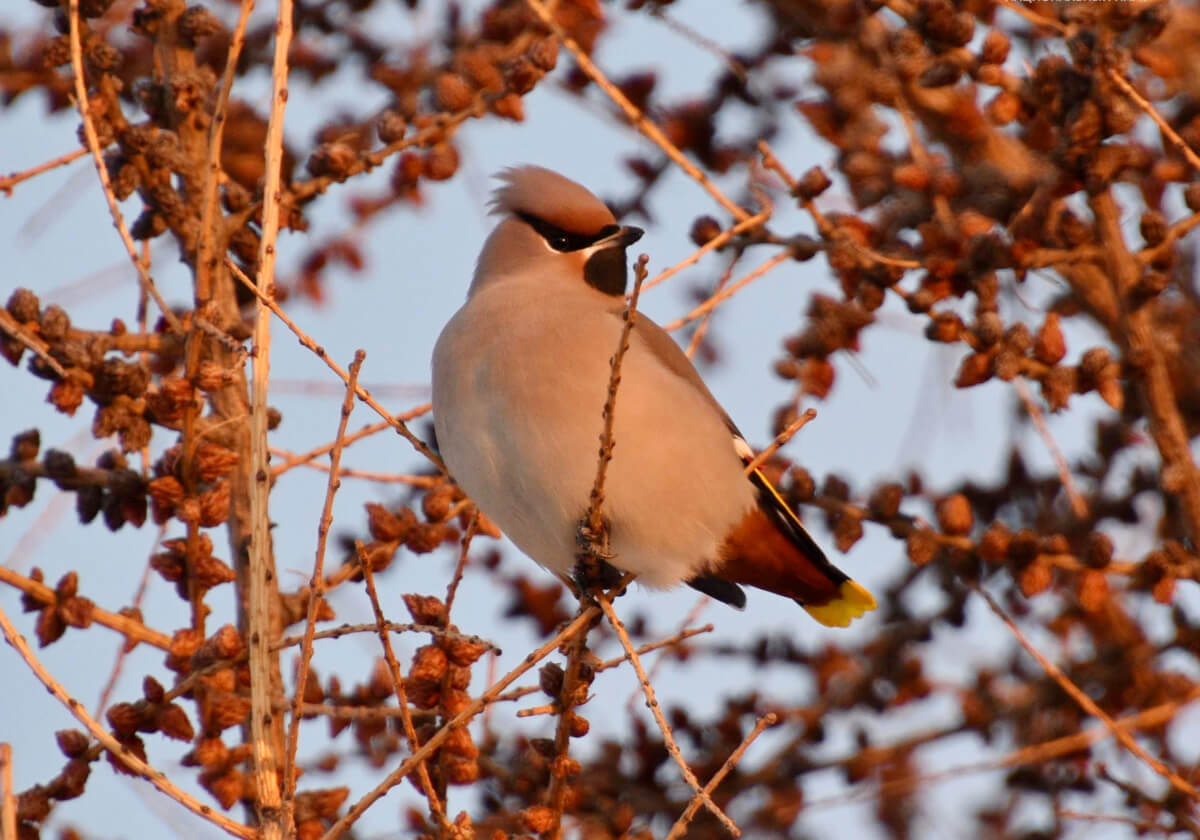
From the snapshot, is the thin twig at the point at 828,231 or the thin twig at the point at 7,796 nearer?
the thin twig at the point at 7,796

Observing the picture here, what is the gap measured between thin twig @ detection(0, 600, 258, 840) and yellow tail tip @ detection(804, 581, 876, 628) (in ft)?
6.28

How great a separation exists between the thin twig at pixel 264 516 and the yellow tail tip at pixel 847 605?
1.71 meters

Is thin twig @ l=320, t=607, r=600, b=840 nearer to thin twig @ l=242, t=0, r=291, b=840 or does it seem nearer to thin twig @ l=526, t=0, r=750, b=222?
thin twig @ l=242, t=0, r=291, b=840

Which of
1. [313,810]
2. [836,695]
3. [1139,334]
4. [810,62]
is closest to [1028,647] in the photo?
[1139,334]

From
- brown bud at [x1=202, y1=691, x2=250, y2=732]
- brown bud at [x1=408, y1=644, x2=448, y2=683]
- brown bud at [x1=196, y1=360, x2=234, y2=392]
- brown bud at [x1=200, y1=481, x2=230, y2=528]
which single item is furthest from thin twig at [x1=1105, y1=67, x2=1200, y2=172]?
brown bud at [x1=202, y1=691, x2=250, y2=732]

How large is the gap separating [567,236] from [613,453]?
3.12ft

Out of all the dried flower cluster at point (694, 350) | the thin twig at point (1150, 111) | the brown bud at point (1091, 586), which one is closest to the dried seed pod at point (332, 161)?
the dried flower cluster at point (694, 350)

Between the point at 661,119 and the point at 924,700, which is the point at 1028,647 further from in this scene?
the point at 661,119

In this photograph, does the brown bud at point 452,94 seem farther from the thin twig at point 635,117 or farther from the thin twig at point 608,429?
the thin twig at point 608,429

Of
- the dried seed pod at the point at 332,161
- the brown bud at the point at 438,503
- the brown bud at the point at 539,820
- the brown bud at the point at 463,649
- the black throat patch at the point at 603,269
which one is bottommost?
the brown bud at the point at 539,820

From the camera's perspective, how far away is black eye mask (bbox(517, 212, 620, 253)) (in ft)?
13.3

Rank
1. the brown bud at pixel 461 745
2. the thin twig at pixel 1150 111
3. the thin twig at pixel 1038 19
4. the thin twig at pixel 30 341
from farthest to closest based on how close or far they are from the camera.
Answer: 1. the thin twig at pixel 1038 19
2. the thin twig at pixel 1150 111
3. the thin twig at pixel 30 341
4. the brown bud at pixel 461 745

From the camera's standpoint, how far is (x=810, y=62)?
14.3ft

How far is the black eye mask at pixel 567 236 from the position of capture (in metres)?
4.05
